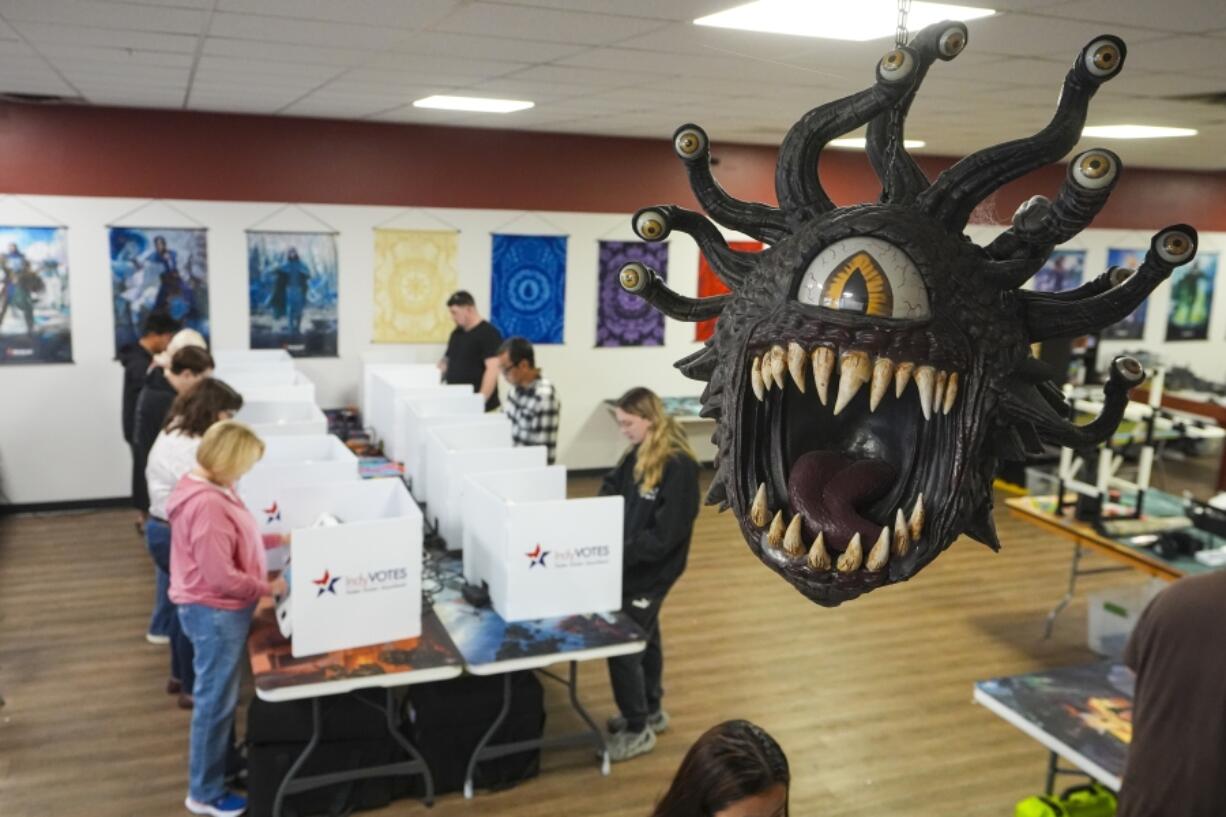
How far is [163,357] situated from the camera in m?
5.59

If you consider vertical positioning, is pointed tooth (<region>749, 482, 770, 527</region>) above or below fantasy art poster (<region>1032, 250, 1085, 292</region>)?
below

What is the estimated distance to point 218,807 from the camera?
3.80 m

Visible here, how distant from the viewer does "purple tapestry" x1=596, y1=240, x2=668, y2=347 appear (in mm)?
8867

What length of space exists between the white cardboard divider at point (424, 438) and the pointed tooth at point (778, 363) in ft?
13.9

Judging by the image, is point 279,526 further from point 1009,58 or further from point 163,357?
point 1009,58

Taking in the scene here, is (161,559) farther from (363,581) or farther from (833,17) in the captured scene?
(833,17)

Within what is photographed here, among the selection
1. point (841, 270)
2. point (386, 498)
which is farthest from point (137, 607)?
point (841, 270)

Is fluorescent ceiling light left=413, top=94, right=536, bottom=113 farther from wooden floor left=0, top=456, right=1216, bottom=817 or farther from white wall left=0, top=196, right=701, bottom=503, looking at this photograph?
wooden floor left=0, top=456, right=1216, bottom=817

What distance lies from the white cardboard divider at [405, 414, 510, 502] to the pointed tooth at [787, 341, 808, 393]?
14.0 feet

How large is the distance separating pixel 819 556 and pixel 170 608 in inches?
187

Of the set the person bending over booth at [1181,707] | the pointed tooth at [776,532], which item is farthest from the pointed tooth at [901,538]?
the person bending over booth at [1181,707]

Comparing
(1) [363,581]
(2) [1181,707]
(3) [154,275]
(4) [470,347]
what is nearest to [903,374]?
(2) [1181,707]

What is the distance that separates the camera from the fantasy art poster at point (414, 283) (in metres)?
8.20

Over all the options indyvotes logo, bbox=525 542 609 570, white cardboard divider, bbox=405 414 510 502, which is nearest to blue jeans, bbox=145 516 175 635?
white cardboard divider, bbox=405 414 510 502
